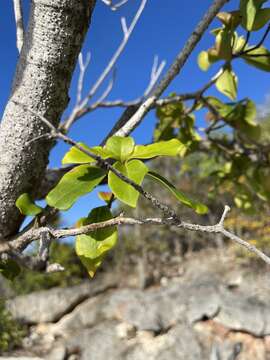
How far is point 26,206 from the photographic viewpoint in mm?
595

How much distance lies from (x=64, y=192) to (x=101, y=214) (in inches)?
3.8

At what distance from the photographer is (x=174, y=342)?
491 cm

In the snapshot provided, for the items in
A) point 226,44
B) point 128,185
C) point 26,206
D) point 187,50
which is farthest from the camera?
point 226,44

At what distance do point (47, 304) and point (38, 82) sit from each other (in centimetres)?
717

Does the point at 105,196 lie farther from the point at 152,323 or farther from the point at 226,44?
the point at 152,323

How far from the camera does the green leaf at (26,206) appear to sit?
0.59 m

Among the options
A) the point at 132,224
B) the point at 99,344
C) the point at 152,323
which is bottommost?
the point at 99,344

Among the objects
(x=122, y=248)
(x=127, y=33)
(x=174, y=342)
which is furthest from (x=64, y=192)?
(x=122, y=248)

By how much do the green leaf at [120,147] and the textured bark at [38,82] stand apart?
0.36ft

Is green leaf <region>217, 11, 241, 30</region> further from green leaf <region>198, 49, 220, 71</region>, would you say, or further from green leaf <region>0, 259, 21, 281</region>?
green leaf <region>0, 259, 21, 281</region>

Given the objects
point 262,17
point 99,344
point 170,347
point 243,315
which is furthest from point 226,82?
point 243,315

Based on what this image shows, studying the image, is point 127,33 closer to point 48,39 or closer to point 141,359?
point 48,39

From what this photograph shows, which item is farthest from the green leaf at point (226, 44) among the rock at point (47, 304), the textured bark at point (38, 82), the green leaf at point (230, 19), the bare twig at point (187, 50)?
the rock at point (47, 304)

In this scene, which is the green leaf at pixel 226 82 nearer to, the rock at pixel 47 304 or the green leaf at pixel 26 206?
the green leaf at pixel 26 206
